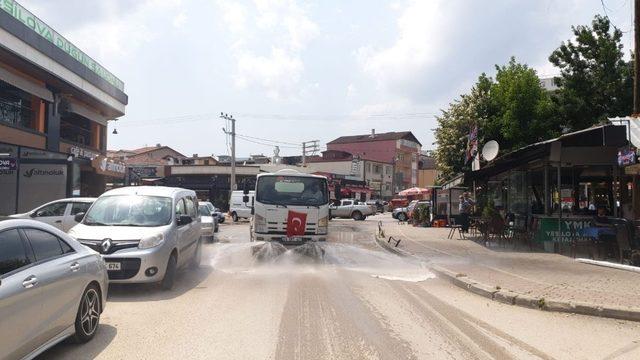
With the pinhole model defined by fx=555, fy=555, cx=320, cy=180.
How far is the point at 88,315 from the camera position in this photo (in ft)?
20.2

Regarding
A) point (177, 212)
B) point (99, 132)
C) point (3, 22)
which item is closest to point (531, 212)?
point (177, 212)

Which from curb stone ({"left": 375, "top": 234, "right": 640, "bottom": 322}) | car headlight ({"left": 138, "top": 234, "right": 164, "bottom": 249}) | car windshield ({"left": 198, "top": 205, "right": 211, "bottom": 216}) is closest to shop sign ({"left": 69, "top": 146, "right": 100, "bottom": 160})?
car windshield ({"left": 198, "top": 205, "right": 211, "bottom": 216})

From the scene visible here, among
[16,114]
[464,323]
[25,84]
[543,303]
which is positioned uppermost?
[25,84]

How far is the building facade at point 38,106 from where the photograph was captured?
2172 cm

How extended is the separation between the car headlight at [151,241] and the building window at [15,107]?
53.8ft

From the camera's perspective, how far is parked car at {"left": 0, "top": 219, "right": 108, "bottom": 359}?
15.1 feet

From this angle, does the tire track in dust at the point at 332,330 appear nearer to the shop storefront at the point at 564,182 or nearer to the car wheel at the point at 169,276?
the car wheel at the point at 169,276

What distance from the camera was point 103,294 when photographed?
21.8 feet

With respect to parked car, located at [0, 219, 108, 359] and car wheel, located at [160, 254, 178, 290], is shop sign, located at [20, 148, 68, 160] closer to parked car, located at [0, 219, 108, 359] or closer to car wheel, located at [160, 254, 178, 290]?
car wheel, located at [160, 254, 178, 290]

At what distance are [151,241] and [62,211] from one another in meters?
8.57

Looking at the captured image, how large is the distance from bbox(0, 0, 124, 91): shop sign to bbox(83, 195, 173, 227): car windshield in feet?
46.0

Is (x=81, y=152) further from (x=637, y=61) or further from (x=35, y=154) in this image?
(x=637, y=61)

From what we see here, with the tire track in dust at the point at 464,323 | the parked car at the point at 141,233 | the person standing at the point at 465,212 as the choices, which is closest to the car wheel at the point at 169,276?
the parked car at the point at 141,233

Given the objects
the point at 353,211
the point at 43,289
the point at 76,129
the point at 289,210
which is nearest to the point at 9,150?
the point at 76,129
